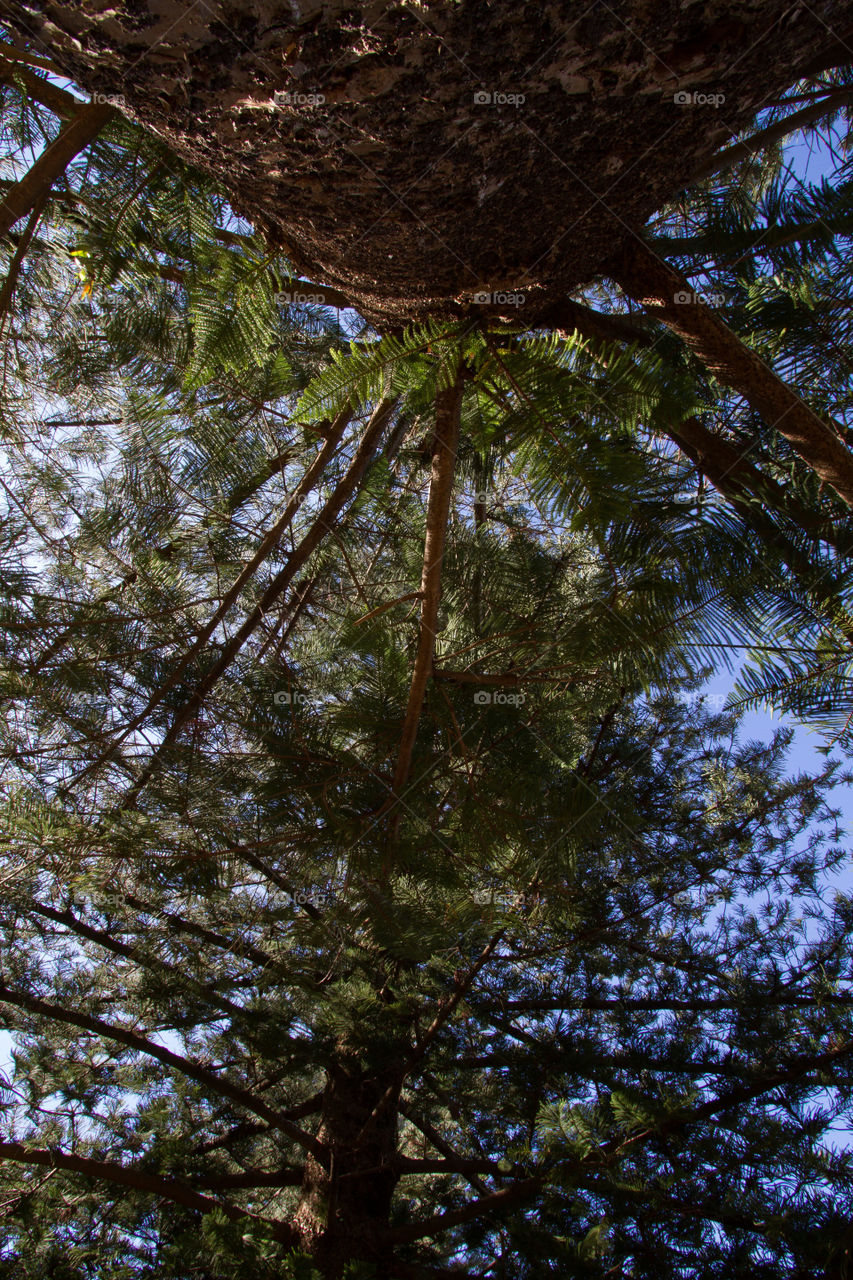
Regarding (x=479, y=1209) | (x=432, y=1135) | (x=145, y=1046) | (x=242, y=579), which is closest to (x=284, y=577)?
(x=242, y=579)

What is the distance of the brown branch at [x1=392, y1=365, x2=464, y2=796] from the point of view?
96 centimetres

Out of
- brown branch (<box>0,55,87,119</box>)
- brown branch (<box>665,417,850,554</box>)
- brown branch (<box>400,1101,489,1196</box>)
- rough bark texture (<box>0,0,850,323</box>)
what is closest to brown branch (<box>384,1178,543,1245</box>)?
brown branch (<box>400,1101,489,1196</box>)

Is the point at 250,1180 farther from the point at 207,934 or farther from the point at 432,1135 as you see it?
the point at 207,934

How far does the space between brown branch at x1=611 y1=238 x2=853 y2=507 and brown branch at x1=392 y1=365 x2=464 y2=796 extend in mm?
284

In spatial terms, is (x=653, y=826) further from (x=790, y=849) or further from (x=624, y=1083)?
(x=624, y=1083)

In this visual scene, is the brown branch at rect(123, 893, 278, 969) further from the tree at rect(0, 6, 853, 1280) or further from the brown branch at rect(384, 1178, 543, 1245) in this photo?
the brown branch at rect(384, 1178, 543, 1245)

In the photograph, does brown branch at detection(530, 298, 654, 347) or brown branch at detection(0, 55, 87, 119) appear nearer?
brown branch at detection(530, 298, 654, 347)

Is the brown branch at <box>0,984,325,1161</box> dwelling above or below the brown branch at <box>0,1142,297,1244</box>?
above

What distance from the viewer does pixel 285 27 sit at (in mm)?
532

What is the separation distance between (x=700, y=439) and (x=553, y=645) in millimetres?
472

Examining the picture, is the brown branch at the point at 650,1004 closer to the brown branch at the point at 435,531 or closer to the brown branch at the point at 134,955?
A: the brown branch at the point at 134,955

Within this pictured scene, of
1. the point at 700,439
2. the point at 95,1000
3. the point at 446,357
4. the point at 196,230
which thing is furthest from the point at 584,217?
the point at 95,1000

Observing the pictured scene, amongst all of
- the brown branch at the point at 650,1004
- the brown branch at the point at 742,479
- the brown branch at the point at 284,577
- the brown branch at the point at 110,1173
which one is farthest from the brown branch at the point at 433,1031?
the brown branch at the point at 742,479

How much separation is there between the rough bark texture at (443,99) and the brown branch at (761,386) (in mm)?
132
